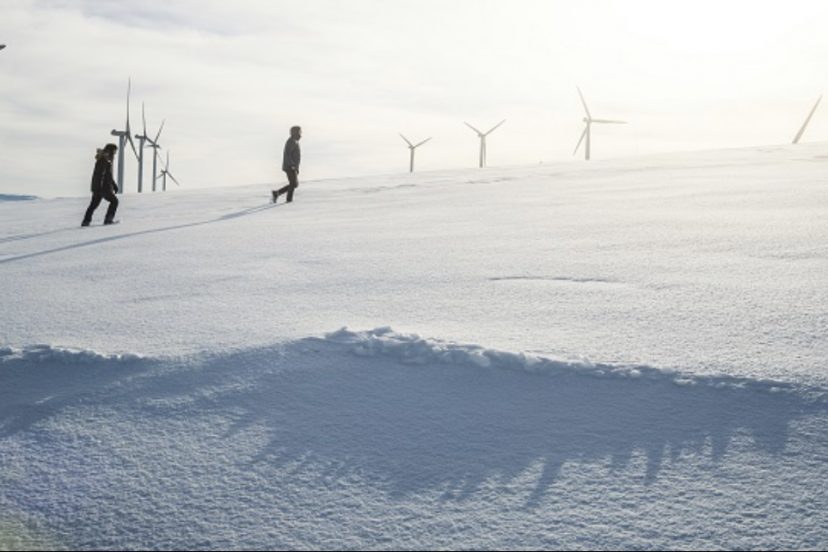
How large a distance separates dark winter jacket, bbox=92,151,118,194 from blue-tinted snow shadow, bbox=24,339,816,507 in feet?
30.3

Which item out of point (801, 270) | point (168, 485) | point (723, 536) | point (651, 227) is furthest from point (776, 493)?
point (651, 227)

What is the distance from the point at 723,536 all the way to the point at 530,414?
876mm

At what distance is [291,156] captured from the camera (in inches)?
537

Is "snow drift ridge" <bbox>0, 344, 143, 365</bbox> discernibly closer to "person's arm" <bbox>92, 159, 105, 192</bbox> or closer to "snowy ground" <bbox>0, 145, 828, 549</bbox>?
"snowy ground" <bbox>0, 145, 828, 549</bbox>

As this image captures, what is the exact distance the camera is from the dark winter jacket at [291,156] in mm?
13555

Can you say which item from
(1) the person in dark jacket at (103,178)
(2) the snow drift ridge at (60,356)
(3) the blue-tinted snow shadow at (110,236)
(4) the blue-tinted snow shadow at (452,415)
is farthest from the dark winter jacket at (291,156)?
(4) the blue-tinted snow shadow at (452,415)

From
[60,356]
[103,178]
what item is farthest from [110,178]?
[60,356]

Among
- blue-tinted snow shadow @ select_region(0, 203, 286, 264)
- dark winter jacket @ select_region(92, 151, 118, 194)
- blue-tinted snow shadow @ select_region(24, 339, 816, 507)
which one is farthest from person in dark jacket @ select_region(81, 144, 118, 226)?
blue-tinted snow shadow @ select_region(24, 339, 816, 507)

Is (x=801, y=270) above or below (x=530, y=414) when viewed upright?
above

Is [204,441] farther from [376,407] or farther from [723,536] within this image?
[723,536]

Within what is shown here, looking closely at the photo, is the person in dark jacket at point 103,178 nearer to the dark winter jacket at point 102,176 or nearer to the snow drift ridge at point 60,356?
the dark winter jacket at point 102,176

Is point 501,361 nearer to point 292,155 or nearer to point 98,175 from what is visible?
point 98,175

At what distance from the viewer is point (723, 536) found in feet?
6.42

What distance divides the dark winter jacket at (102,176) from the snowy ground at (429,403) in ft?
19.8
